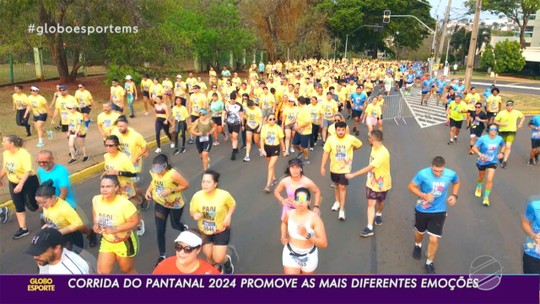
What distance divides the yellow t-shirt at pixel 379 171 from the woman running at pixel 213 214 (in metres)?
2.50

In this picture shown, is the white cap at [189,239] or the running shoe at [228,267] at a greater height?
the white cap at [189,239]

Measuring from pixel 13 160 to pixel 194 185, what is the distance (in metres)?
3.52

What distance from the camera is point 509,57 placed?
47625 millimetres

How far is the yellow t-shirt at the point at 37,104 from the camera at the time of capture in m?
10.8

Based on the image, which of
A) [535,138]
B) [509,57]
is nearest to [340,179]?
[535,138]

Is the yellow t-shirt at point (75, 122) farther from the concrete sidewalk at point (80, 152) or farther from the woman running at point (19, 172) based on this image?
the woman running at point (19, 172)

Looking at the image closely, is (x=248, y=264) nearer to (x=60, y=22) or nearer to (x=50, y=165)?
(x=50, y=165)

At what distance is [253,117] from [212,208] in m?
6.10

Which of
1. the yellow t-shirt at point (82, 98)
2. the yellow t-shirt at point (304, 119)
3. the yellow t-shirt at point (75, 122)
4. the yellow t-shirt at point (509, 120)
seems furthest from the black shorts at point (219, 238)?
the yellow t-shirt at point (82, 98)

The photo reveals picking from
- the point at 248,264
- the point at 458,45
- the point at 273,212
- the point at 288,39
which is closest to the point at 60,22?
the point at 273,212

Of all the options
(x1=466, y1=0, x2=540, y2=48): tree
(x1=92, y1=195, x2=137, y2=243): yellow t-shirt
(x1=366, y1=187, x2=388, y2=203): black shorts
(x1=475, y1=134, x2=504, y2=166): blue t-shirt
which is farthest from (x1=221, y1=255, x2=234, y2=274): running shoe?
(x1=466, y1=0, x2=540, y2=48): tree

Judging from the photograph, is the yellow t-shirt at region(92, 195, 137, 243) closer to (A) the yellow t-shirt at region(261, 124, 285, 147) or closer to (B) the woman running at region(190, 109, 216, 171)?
(A) the yellow t-shirt at region(261, 124, 285, 147)

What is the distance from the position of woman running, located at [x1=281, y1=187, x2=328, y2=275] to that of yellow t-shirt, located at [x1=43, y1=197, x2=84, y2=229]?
2353 millimetres

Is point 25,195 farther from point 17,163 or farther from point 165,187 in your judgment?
point 165,187
